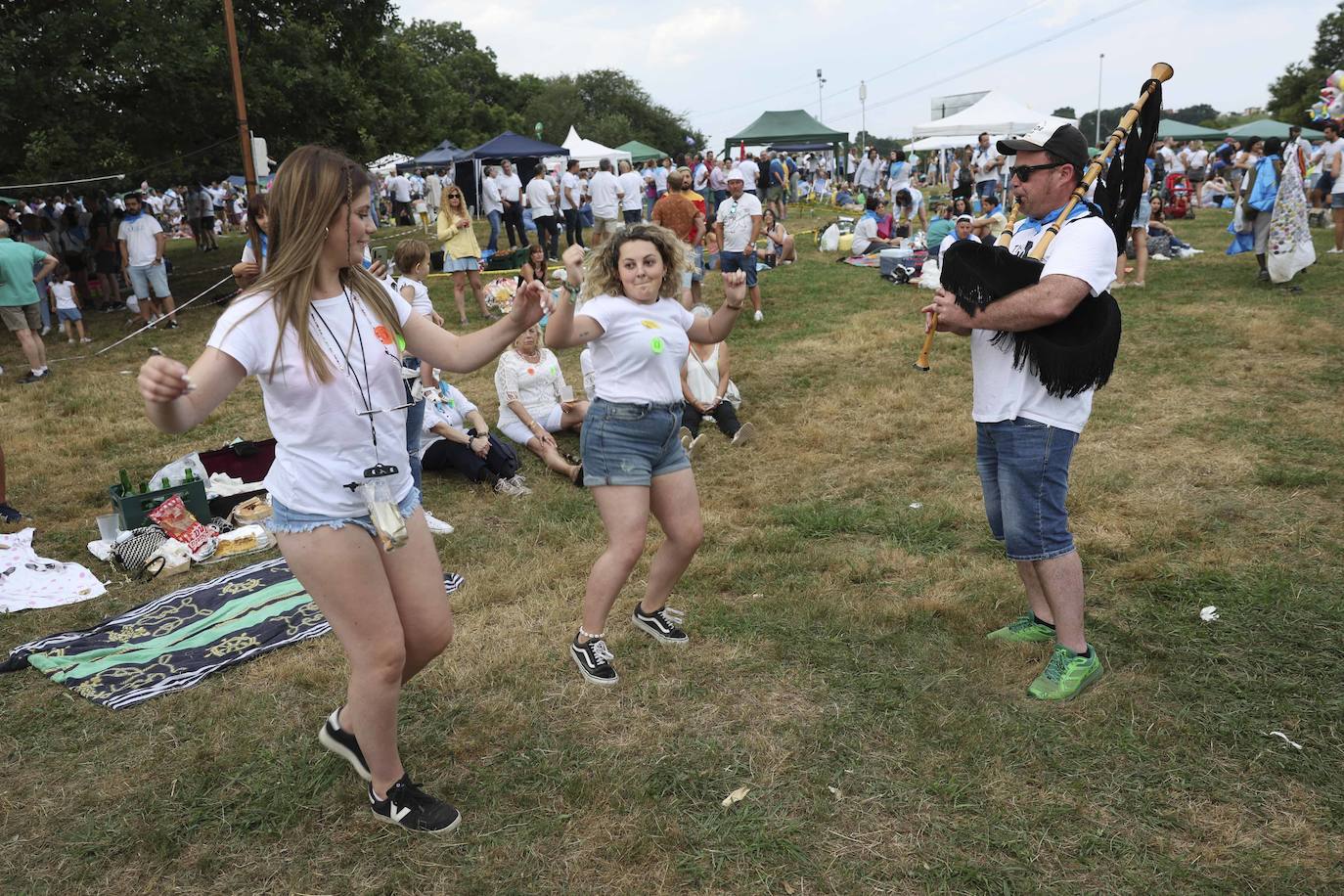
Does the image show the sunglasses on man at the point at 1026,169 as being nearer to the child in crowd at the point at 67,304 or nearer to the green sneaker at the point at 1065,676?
the green sneaker at the point at 1065,676

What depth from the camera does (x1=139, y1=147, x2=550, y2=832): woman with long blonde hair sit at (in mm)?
2326

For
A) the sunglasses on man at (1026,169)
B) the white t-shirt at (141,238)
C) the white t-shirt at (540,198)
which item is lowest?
the sunglasses on man at (1026,169)

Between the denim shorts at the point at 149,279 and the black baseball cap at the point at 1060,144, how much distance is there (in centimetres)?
1277

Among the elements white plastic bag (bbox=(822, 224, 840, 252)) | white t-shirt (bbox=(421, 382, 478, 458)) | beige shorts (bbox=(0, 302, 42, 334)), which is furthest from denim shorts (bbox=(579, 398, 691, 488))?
white plastic bag (bbox=(822, 224, 840, 252))

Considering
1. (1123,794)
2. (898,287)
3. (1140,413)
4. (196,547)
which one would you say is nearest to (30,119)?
(196,547)

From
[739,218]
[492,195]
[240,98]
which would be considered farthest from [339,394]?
[492,195]

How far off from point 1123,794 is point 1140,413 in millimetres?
4751

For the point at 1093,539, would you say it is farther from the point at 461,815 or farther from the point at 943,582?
the point at 461,815

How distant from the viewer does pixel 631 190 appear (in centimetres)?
1712

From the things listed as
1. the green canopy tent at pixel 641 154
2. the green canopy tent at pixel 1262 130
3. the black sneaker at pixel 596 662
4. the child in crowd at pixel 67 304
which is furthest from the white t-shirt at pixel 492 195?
the green canopy tent at pixel 1262 130

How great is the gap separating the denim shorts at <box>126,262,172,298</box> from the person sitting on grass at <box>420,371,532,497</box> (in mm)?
8415

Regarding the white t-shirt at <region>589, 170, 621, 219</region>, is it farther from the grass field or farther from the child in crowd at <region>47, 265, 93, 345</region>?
the grass field

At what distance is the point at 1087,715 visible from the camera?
3.33 metres

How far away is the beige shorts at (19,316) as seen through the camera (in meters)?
9.74
